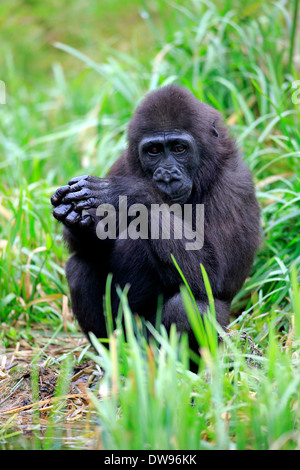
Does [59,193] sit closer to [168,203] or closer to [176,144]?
[168,203]

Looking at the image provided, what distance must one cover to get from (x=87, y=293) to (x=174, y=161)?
1136 millimetres

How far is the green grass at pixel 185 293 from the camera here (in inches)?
103

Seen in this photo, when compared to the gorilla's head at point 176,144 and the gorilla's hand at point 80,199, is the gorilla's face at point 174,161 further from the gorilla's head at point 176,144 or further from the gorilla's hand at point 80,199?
the gorilla's hand at point 80,199

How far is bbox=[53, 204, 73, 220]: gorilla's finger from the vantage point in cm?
397

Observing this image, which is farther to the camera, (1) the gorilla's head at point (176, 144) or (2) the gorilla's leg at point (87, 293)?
(2) the gorilla's leg at point (87, 293)

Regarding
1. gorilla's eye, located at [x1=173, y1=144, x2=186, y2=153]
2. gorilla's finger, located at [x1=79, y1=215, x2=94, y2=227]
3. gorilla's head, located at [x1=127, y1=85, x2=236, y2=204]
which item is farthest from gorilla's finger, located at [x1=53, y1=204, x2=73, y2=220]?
gorilla's eye, located at [x1=173, y1=144, x2=186, y2=153]

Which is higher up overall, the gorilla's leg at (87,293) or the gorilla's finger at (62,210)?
the gorilla's finger at (62,210)

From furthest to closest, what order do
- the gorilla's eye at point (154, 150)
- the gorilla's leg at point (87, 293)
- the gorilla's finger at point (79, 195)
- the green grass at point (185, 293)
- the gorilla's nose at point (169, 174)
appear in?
the gorilla's leg at point (87, 293) < the gorilla's eye at point (154, 150) < the gorilla's nose at point (169, 174) < the gorilla's finger at point (79, 195) < the green grass at point (185, 293)

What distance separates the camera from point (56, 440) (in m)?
3.15

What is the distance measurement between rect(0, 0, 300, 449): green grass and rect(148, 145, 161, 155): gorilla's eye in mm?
1170

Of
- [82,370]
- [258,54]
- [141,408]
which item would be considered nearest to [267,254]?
[82,370]

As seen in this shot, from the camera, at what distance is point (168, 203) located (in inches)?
163

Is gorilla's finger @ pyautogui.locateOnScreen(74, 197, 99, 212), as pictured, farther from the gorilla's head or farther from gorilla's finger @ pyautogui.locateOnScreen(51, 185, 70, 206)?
the gorilla's head

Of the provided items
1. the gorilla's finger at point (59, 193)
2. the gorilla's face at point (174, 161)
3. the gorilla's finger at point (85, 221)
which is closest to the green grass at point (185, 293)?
the gorilla's finger at point (85, 221)
